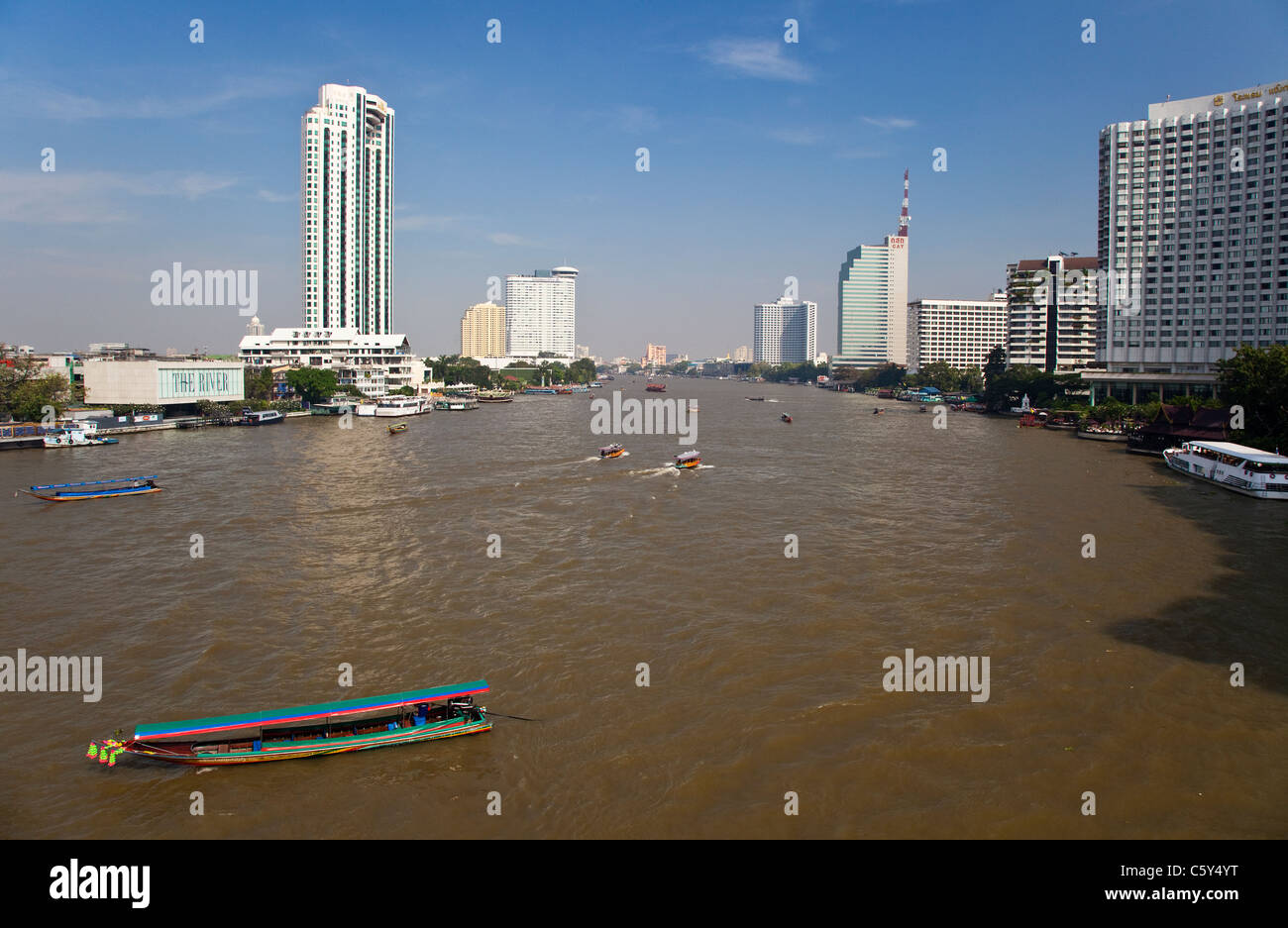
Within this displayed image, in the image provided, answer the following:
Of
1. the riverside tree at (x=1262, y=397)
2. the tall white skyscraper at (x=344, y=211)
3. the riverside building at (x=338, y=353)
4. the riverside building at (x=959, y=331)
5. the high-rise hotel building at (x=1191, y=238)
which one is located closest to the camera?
the riverside tree at (x=1262, y=397)

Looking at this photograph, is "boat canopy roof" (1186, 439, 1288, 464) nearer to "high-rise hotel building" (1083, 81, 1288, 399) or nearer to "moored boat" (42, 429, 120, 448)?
"high-rise hotel building" (1083, 81, 1288, 399)

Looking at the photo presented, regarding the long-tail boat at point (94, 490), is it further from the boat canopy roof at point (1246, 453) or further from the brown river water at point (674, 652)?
the boat canopy roof at point (1246, 453)

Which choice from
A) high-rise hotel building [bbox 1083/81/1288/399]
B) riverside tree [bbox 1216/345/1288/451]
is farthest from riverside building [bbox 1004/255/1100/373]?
riverside tree [bbox 1216/345/1288/451]

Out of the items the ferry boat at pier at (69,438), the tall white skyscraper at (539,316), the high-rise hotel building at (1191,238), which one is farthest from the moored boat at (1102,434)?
the tall white skyscraper at (539,316)

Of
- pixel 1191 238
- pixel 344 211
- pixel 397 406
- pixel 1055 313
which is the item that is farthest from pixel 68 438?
pixel 1055 313
